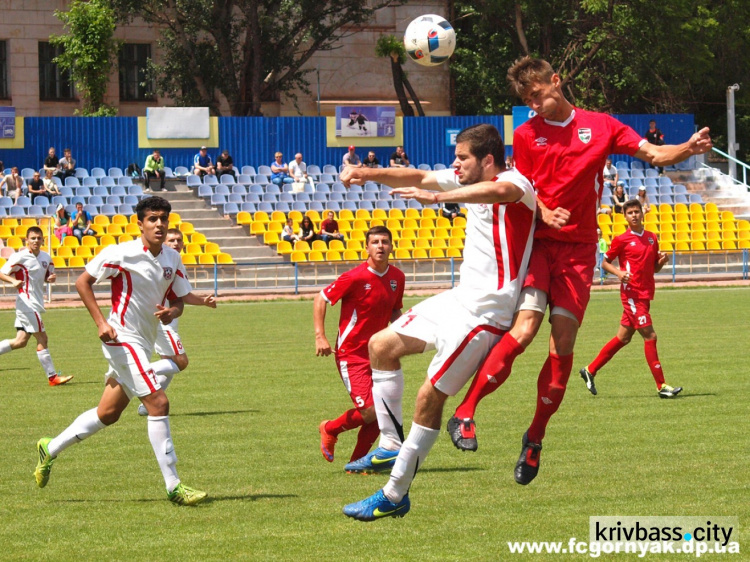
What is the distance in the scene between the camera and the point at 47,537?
6.70 meters

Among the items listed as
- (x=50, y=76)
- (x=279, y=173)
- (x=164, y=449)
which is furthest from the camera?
(x=50, y=76)

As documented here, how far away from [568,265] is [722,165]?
35.6 metres

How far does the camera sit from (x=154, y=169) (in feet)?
104

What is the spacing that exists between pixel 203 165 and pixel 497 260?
2712 cm

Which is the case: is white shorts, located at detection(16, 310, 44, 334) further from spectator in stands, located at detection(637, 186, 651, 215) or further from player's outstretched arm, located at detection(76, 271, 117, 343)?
spectator in stands, located at detection(637, 186, 651, 215)

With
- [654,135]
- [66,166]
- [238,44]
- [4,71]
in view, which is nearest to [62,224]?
[66,166]

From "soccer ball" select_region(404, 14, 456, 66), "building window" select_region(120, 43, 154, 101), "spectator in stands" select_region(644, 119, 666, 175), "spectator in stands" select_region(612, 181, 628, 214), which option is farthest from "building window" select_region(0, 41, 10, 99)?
"spectator in stands" select_region(644, 119, 666, 175)

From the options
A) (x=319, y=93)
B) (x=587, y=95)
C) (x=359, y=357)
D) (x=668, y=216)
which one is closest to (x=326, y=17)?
(x=319, y=93)

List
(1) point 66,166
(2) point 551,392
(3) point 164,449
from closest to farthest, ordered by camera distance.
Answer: (2) point 551,392, (3) point 164,449, (1) point 66,166

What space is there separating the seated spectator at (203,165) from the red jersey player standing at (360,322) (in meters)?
24.1

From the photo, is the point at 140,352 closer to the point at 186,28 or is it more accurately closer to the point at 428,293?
the point at 428,293

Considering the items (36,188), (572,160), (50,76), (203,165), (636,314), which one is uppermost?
(50,76)

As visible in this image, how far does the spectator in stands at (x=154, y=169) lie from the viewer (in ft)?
104

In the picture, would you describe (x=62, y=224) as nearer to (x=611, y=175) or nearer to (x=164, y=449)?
(x=611, y=175)
